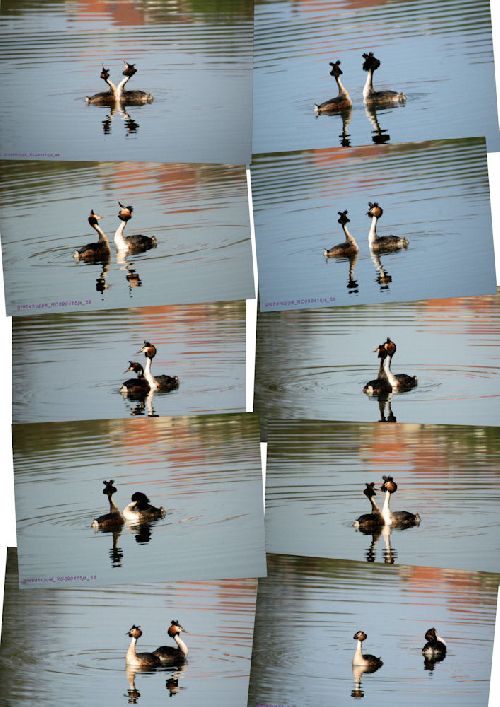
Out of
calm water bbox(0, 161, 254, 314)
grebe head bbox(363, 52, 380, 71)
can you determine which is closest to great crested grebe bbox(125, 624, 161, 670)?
calm water bbox(0, 161, 254, 314)

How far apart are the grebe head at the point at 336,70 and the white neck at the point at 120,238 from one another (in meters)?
0.48

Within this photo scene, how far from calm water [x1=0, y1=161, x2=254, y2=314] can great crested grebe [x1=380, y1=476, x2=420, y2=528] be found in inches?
16.9

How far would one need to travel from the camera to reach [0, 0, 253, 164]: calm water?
8.02ft

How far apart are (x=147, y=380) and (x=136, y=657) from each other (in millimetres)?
513

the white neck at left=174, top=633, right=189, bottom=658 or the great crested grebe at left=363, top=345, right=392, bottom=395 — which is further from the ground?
the great crested grebe at left=363, top=345, right=392, bottom=395

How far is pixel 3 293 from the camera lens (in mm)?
2459

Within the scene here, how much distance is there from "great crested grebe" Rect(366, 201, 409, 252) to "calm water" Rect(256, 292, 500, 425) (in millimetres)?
107

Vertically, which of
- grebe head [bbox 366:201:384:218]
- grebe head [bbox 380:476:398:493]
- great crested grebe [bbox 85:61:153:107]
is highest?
great crested grebe [bbox 85:61:153:107]

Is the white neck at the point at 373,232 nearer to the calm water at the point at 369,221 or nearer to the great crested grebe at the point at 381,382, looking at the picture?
the calm water at the point at 369,221

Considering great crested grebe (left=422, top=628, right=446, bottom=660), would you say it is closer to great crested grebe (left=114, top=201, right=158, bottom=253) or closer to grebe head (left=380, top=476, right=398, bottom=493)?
grebe head (left=380, top=476, right=398, bottom=493)

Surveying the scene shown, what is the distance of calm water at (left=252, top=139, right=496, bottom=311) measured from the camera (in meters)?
2.41

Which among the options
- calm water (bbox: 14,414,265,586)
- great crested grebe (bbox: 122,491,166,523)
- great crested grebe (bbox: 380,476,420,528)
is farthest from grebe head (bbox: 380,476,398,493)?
great crested grebe (bbox: 122,491,166,523)

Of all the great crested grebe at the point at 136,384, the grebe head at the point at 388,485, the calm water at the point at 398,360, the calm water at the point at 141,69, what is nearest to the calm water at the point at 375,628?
the grebe head at the point at 388,485

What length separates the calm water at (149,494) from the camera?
7.84ft
